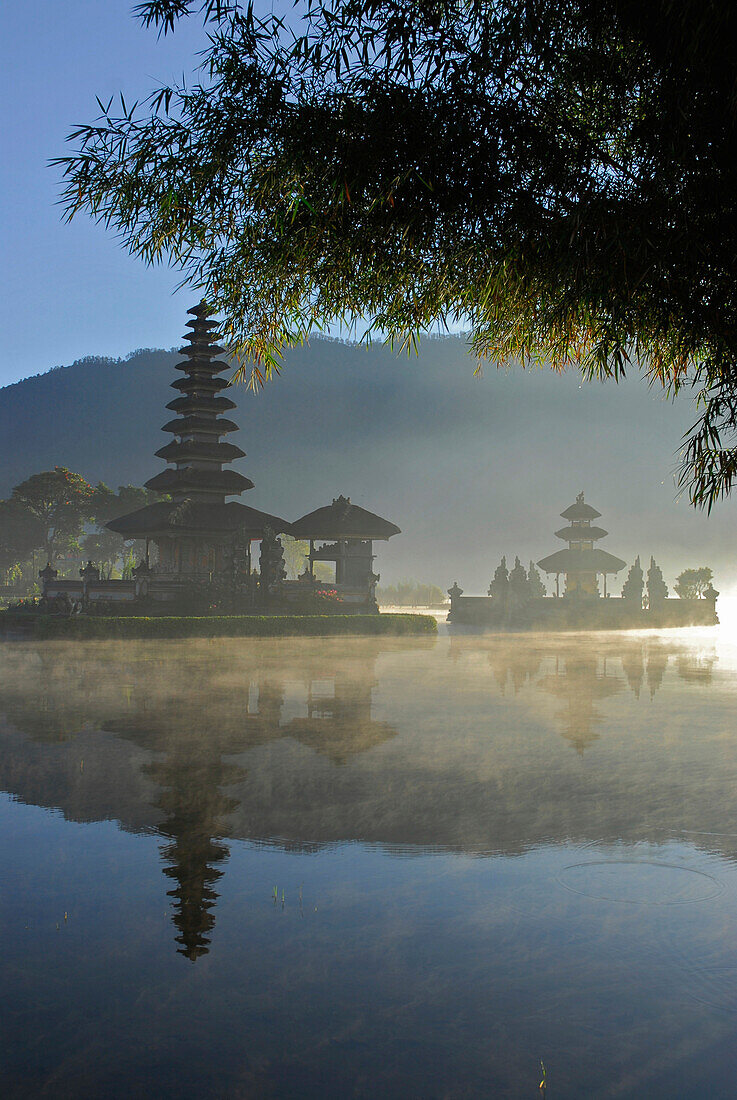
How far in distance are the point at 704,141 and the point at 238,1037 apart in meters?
5.99

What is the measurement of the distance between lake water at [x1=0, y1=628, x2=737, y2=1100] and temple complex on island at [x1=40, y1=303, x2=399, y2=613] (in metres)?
26.0

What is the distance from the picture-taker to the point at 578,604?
161 ft

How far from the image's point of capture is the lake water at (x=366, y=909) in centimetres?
427

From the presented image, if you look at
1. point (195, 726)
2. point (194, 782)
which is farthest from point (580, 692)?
point (194, 782)

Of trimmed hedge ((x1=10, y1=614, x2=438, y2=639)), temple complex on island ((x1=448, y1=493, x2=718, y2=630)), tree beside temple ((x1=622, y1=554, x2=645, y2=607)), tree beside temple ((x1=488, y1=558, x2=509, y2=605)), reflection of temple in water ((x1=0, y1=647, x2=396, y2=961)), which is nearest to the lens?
reflection of temple in water ((x1=0, y1=647, x2=396, y2=961))

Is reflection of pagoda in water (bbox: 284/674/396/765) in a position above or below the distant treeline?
below

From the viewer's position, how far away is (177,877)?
6.52 m

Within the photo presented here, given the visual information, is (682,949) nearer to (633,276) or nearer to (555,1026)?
(555,1026)

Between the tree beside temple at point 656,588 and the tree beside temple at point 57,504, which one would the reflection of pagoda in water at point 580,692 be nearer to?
the tree beside temple at point 656,588

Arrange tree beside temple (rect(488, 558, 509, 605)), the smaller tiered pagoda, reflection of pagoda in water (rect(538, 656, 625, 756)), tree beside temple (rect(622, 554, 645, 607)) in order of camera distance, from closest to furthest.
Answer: reflection of pagoda in water (rect(538, 656, 625, 756))
tree beside temple (rect(488, 558, 509, 605))
tree beside temple (rect(622, 554, 645, 607))
the smaller tiered pagoda

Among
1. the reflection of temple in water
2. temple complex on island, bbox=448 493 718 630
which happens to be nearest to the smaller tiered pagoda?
temple complex on island, bbox=448 493 718 630

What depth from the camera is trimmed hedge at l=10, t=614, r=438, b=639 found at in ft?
102

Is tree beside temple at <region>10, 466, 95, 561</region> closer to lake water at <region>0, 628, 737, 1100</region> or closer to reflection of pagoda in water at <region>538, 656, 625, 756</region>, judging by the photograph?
reflection of pagoda in water at <region>538, 656, 625, 756</region>

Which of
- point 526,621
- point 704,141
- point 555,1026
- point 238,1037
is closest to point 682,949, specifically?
point 555,1026
